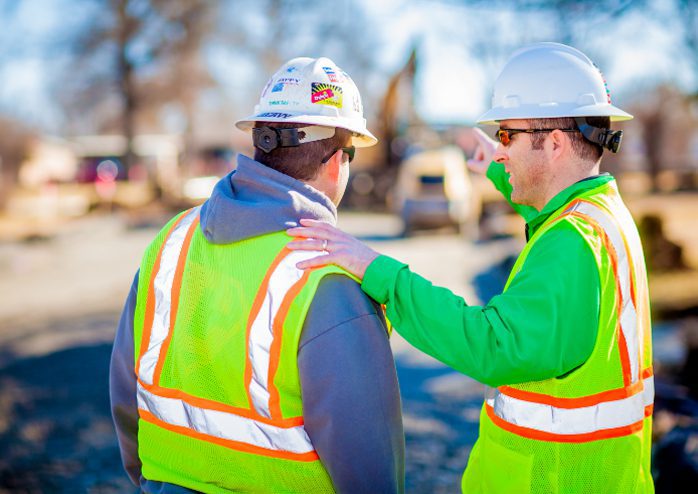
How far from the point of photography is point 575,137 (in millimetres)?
2270

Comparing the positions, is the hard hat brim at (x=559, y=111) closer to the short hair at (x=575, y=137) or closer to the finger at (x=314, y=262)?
the short hair at (x=575, y=137)

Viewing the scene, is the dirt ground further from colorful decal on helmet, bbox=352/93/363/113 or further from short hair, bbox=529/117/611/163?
colorful decal on helmet, bbox=352/93/363/113

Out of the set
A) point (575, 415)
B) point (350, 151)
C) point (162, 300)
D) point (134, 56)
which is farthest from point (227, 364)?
point (134, 56)

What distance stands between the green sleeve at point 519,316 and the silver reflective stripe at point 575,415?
0.16m

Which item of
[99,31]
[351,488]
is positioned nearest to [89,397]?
[351,488]

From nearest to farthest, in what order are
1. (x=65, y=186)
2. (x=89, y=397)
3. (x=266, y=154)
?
(x=266, y=154) < (x=89, y=397) < (x=65, y=186)

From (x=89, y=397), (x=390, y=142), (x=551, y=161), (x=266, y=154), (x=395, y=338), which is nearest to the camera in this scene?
(x=266, y=154)

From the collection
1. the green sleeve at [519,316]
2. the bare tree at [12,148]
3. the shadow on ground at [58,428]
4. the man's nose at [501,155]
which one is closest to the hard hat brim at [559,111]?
the man's nose at [501,155]

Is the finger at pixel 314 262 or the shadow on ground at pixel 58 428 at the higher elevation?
the finger at pixel 314 262

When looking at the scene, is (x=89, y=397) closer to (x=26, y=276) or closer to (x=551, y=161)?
(x=551, y=161)

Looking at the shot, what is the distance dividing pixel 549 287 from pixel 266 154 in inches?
34.1

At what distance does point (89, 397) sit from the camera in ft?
20.5

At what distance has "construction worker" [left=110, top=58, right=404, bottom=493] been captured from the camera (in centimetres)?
181

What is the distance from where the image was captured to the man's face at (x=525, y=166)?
229cm
